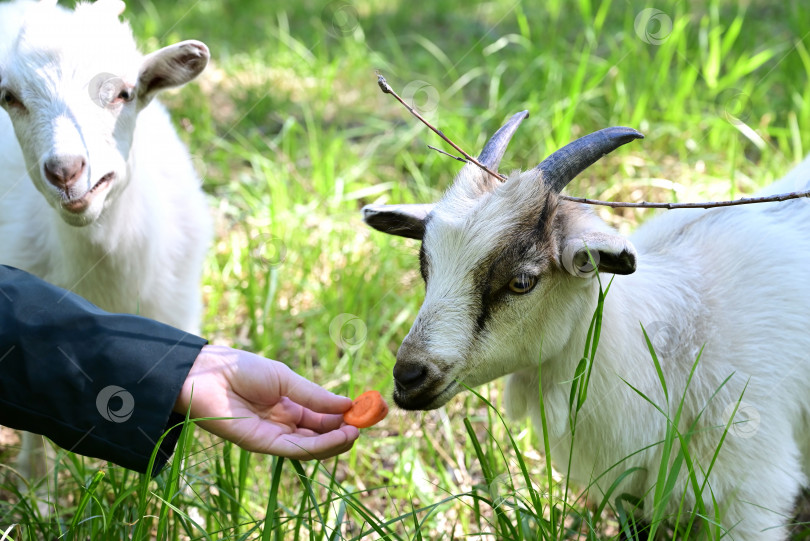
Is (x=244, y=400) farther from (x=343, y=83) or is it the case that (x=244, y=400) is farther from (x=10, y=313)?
(x=343, y=83)

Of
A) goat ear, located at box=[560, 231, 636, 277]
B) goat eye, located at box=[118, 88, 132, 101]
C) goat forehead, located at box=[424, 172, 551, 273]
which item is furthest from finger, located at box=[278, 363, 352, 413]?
goat eye, located at box=[118, 88, 132, 101]

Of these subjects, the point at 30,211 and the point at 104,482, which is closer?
the point at 104,482

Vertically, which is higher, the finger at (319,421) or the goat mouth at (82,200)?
the goat mouth at (82,200)

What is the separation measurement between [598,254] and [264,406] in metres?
1.10

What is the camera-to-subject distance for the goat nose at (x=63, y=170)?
102 inches

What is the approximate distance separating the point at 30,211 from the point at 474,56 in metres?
4.04

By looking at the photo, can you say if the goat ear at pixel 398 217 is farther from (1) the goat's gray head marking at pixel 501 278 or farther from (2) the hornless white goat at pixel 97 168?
(2) the hornless white goat at pixel 97 168

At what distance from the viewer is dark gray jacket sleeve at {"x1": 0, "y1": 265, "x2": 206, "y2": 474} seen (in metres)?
2.11

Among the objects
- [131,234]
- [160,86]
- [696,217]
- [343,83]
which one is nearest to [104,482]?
[131,234]

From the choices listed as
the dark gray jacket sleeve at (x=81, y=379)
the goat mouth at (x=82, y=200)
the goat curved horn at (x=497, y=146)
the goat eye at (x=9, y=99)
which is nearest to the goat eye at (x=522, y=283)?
the goat curved horn at (x=497, y=146)

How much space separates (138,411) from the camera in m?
2.12

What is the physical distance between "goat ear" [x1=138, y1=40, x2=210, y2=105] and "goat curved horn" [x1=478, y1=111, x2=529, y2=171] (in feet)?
4.07

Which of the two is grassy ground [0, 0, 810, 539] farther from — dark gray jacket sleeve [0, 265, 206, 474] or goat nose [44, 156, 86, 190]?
goat nose [44, 156, 86, 190]

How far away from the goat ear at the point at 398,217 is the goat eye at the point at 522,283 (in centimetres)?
36
